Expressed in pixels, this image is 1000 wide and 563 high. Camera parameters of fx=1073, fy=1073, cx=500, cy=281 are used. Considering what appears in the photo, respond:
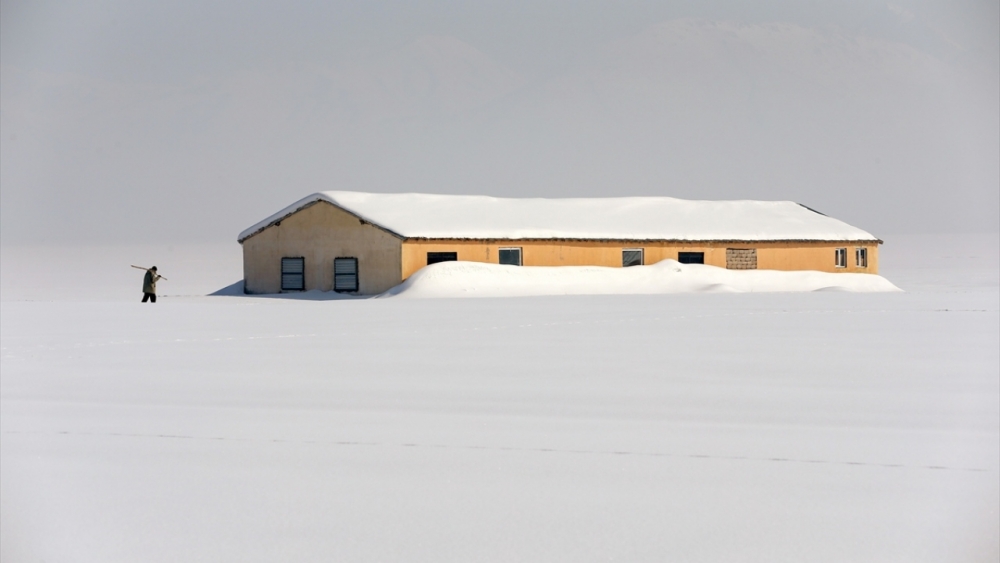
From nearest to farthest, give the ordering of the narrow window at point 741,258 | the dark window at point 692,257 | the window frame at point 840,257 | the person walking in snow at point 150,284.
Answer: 1. the person walking in snow at point 150,284
2. the dark window at point 692,257
3. the narrow window at point 741,258
4. the window frame at point 840,257

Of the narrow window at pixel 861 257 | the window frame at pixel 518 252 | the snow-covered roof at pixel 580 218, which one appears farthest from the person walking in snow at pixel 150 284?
the narrow window at pixel 861 257

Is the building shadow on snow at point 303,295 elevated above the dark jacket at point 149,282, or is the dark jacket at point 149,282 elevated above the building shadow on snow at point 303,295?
the dark jacket at point 149,282

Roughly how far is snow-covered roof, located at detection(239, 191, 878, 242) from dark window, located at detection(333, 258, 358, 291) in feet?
5.64

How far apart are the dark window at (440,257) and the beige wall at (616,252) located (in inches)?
5.3

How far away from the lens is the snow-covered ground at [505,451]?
565 cm

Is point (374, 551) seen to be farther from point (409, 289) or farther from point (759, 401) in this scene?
point (409, 289)

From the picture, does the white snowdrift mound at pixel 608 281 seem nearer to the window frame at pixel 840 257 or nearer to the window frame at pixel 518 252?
the window frame at pixel 518 252

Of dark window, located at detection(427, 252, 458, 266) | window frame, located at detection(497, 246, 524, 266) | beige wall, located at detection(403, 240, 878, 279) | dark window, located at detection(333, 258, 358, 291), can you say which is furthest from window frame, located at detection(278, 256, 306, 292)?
window frame, located at detection(497, 246, 524, 266)

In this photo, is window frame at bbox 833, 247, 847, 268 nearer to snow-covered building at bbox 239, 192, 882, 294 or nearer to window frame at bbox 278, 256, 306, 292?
snow-covered building at bbox 239, 192, 882, 294

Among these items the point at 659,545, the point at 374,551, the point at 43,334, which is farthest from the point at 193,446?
the point at 43,334

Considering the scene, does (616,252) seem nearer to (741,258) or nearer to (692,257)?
(692,257)

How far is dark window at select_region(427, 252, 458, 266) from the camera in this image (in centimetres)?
3481

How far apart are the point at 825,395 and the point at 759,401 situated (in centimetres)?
76

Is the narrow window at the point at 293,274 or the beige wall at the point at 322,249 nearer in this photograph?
the beige wall at the point at 322,249
